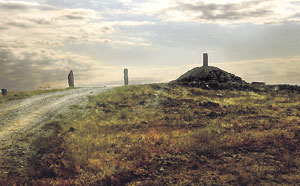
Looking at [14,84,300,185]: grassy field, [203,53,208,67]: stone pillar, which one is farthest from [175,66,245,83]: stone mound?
[14,84,300,185]: grassy field

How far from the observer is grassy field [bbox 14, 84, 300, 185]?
28.3 feet

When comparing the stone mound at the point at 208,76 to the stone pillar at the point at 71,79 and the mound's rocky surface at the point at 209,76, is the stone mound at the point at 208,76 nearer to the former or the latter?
the mound's rocky surface at the point at 209,76

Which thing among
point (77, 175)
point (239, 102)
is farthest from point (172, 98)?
point (77, 175)

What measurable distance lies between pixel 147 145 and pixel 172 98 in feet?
33.8

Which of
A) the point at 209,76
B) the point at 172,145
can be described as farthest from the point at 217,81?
the point at 172,145

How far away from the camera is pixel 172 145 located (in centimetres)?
1118

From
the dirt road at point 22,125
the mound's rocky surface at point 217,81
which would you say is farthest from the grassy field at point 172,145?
the mound's rocky surface at point 217,81

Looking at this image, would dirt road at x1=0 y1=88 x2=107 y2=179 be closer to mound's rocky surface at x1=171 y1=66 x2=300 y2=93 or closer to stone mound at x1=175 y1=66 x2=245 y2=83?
mound's rocky surface at x1=171 y1=66 x2=300 y2=93

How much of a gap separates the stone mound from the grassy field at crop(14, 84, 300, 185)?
989 centimetres

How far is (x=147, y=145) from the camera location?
36.6 feet

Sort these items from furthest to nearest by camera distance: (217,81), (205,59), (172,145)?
(205,59) → (217,81) → (172,145)

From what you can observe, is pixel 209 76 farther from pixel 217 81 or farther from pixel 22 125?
pixel 22 125

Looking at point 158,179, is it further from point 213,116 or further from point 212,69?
point 212,69

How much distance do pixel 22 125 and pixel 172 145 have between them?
7.55m
